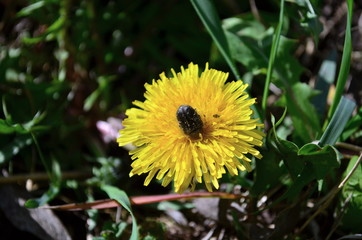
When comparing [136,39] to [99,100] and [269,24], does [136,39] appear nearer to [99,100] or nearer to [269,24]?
[99,100]

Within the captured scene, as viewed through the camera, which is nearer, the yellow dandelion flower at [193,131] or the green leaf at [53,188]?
the yellow dandelion flower at [193,131]

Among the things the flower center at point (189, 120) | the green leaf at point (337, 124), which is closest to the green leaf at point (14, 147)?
the flower center at point (189, 120)

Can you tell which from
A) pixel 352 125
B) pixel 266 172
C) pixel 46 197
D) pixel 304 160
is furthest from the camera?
pixel 46 197

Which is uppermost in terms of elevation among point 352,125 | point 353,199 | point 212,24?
point 212,24

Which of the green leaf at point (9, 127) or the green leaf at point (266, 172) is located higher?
the green leaf at point (9, 127)

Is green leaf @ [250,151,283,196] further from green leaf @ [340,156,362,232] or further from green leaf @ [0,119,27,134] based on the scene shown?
green leaf @ [0,119,27,134]

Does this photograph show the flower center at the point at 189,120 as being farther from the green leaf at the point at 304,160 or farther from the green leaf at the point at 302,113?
the green leaf at the point at 302,113

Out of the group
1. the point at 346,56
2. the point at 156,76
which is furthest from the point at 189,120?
the point at 156,76

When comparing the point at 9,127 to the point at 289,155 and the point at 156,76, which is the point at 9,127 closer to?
the point at 156,76
